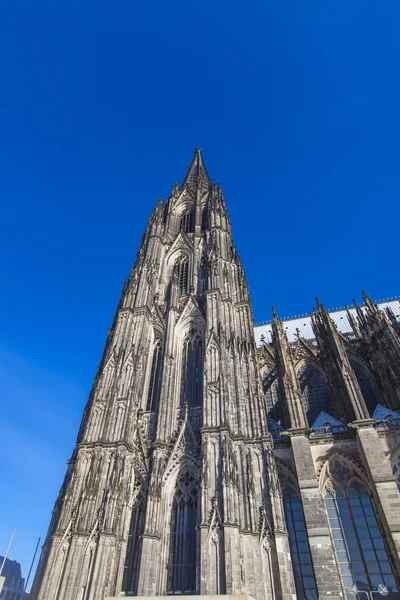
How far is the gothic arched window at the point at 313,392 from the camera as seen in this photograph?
23984 mm

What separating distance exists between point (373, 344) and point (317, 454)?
838 cm

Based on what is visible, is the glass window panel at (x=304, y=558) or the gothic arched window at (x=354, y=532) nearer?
the gothic arched window at (x=354, y=532)

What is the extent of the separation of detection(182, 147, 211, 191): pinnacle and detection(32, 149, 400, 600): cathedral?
18031mm

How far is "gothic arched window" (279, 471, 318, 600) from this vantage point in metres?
15.5

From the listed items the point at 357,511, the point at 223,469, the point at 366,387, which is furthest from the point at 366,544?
the point at 366,387

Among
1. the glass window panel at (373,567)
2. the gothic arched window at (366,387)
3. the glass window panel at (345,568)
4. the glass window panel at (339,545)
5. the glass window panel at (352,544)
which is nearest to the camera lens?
the glass window panel at (373,567)

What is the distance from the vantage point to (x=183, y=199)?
125 ft

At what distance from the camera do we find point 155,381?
22812mm

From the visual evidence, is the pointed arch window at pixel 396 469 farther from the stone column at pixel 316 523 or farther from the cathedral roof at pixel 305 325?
the cathedral roof at pixel 305 325

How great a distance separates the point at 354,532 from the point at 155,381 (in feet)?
42.2

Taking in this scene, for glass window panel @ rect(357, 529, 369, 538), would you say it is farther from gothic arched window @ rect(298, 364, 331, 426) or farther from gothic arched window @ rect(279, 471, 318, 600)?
gothic arched window @ rect(298, 364, 331, 426)

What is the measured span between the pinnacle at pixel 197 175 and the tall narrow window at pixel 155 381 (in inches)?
852

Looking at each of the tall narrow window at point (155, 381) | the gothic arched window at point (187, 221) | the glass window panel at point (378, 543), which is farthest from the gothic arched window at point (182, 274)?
the glass window panel at point (378, 543)

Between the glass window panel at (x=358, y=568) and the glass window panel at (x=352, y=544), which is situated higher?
the glass window panel at (x=352, y=544)
